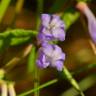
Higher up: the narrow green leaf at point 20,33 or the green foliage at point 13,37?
the narrow green leaf at point 20,33

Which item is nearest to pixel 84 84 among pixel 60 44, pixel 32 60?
pixel 32 60

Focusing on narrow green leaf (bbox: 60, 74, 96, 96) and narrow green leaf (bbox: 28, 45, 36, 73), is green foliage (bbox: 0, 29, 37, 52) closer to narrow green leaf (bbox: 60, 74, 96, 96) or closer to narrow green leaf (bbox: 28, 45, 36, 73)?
narrow green leaf (bbox: 28, 45, 36, 73)

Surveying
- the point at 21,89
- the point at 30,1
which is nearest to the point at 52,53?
the point at 21,89

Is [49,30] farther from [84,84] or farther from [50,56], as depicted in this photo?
[84,84]

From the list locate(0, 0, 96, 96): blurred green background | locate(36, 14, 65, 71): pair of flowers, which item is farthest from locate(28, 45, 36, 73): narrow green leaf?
locate(36, 14, 65, 71): pair of flowers

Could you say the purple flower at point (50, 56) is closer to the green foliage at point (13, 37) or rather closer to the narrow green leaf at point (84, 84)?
the green foliage at point (13, 37)

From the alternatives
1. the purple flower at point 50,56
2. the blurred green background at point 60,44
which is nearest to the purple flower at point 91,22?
the blurred green background at point 60,44

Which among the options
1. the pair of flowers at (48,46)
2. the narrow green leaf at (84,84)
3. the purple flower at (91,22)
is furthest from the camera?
the narrow green leaf at (84,84)

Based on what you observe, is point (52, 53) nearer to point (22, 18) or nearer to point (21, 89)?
point (21, 89)
